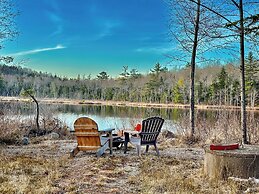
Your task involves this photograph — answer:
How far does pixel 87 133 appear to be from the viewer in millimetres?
6375

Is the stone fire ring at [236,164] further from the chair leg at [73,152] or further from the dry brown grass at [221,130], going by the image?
the dry brown grass at [221,130]

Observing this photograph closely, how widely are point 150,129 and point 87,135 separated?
4.25 feet

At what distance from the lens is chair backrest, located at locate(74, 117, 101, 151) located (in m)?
6.35

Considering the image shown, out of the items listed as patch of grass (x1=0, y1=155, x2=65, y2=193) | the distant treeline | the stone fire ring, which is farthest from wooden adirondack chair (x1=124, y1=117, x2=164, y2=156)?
the distant treeline

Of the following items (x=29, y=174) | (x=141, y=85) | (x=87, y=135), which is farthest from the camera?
(x=141, y=85)

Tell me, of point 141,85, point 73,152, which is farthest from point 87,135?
point 141,85

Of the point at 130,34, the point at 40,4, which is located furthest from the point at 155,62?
the point at 40,4

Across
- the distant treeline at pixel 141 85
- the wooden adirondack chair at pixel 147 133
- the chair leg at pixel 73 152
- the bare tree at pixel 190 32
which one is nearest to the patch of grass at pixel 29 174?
the chair leg at pixel 73 152

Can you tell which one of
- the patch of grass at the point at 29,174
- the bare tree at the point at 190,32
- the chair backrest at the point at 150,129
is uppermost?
the bare tree at the point at 190,32

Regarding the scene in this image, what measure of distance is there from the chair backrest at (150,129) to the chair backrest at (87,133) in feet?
3.00

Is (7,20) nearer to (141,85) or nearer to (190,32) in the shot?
(190,32)

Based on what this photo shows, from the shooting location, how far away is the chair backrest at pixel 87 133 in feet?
20.8

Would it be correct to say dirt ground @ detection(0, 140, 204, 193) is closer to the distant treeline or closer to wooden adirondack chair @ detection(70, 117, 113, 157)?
wooden adirondack chair @ detection(70, 117, 113, 157)

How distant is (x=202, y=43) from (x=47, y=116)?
259 inches
